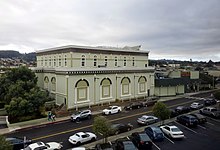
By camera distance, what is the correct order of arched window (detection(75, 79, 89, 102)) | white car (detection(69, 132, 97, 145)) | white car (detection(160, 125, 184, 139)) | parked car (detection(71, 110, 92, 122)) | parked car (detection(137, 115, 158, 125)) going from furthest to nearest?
1. arched window (detection(75, 79, 89, 102))
2. parked car (detection(71, 110, 92, 122))
3. parked car (detection(137, 115, 158, 125))
4. white car (detection(160, 125, 184, 139))
5. white car (detection(69, 132, 97, 145))

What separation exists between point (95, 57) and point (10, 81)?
53.3 feet

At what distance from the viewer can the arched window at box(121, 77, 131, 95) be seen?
44469mm

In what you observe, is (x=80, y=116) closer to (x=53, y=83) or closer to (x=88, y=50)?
(x=53, y=83)

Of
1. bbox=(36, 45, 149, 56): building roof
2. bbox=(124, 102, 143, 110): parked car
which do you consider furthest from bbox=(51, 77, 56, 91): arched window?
bbox=(124, 102, 143, 110): parked car

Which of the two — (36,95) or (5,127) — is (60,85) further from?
(5,127)

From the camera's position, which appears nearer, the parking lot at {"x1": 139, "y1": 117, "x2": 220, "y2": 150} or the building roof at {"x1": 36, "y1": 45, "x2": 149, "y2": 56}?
the parking lot at {"x1": 139, "y1": 117, "x2": 220, "y2": 150}

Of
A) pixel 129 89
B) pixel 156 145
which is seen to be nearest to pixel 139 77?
pixel 129 89

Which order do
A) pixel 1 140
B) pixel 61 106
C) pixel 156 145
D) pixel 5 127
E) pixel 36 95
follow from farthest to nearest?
pixel 61 106 → pixel 36 95 → pixel 5 127 → pixel 156 145 → pixel 1 140

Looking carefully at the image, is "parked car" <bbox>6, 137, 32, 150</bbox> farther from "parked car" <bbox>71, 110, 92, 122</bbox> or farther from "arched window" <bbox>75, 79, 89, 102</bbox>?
"arched window" <bbox>75, 79, 89, 102</bbox>

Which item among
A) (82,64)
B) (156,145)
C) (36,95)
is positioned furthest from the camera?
(82,64)

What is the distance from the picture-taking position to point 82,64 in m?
40.6

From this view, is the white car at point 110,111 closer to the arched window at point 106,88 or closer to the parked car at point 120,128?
the arched window at point 106,88

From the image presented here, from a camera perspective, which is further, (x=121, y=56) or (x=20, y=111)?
(x=121, y=56)

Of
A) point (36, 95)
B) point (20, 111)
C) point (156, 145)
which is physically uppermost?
point (36, 95)
